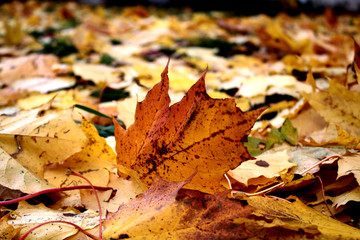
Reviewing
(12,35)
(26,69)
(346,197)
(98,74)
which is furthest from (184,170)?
(12,35)

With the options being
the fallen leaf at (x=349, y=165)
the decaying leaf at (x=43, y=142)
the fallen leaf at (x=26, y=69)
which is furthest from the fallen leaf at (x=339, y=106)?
the fallen leaf at (x=26, y=69)

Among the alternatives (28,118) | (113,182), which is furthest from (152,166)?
(28,118)

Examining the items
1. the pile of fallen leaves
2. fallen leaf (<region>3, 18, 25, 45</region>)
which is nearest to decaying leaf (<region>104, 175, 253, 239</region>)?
the pile of fallen leaves

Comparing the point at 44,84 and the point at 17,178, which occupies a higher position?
the point at 17,178

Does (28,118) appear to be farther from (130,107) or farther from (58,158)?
(130,107)

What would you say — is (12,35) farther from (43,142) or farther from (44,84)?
(43,142)

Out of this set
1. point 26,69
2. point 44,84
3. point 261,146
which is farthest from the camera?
point 26,69

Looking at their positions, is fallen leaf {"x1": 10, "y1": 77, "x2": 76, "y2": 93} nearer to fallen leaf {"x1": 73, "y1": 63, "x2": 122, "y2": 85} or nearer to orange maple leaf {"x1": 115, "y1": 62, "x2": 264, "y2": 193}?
fallen leaf {"x1": 73, "y1": 63, "x2": 122, "y2": 85}
